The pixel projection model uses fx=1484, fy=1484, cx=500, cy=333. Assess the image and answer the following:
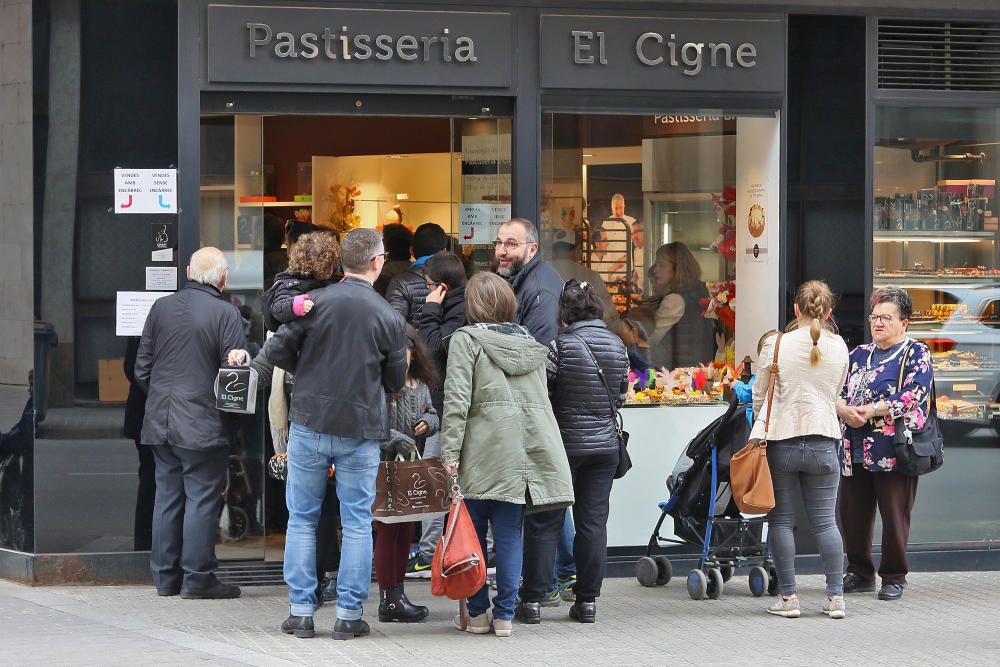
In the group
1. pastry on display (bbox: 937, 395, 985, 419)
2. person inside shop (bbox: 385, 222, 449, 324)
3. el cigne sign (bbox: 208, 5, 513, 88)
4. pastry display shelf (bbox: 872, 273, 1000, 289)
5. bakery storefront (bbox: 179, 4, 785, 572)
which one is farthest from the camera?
pastry on display (bbox: 937, 395, 985, 419)

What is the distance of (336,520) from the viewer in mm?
8406

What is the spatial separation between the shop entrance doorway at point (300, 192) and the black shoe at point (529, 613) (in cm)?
189

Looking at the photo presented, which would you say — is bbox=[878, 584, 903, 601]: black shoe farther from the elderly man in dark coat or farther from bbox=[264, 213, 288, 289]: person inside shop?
bbox=[264, 213, 288, 289]: person inside shop

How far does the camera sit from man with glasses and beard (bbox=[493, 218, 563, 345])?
27.0 ft

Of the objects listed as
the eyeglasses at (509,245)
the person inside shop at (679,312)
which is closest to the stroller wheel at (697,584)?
the person inside shop at (679,312)

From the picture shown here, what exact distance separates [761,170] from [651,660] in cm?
382

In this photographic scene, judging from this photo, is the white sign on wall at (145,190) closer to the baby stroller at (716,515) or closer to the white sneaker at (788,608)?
the baby stroller at (716,515)

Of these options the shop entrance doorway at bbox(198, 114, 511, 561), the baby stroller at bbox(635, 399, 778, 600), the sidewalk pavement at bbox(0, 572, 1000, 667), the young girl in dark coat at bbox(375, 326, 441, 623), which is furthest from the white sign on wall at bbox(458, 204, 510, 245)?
the sidewalk pavement at bbox(0, 572, 1000, 667)

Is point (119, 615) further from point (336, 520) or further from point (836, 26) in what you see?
point (836, 26)

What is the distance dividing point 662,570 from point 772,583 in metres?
0.70

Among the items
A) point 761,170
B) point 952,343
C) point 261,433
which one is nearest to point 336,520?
point 261,433

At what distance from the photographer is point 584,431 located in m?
7.83

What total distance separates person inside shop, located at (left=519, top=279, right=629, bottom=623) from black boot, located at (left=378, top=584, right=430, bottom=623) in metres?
0.60

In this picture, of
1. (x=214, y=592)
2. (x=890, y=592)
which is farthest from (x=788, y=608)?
(x=214, y=592)
